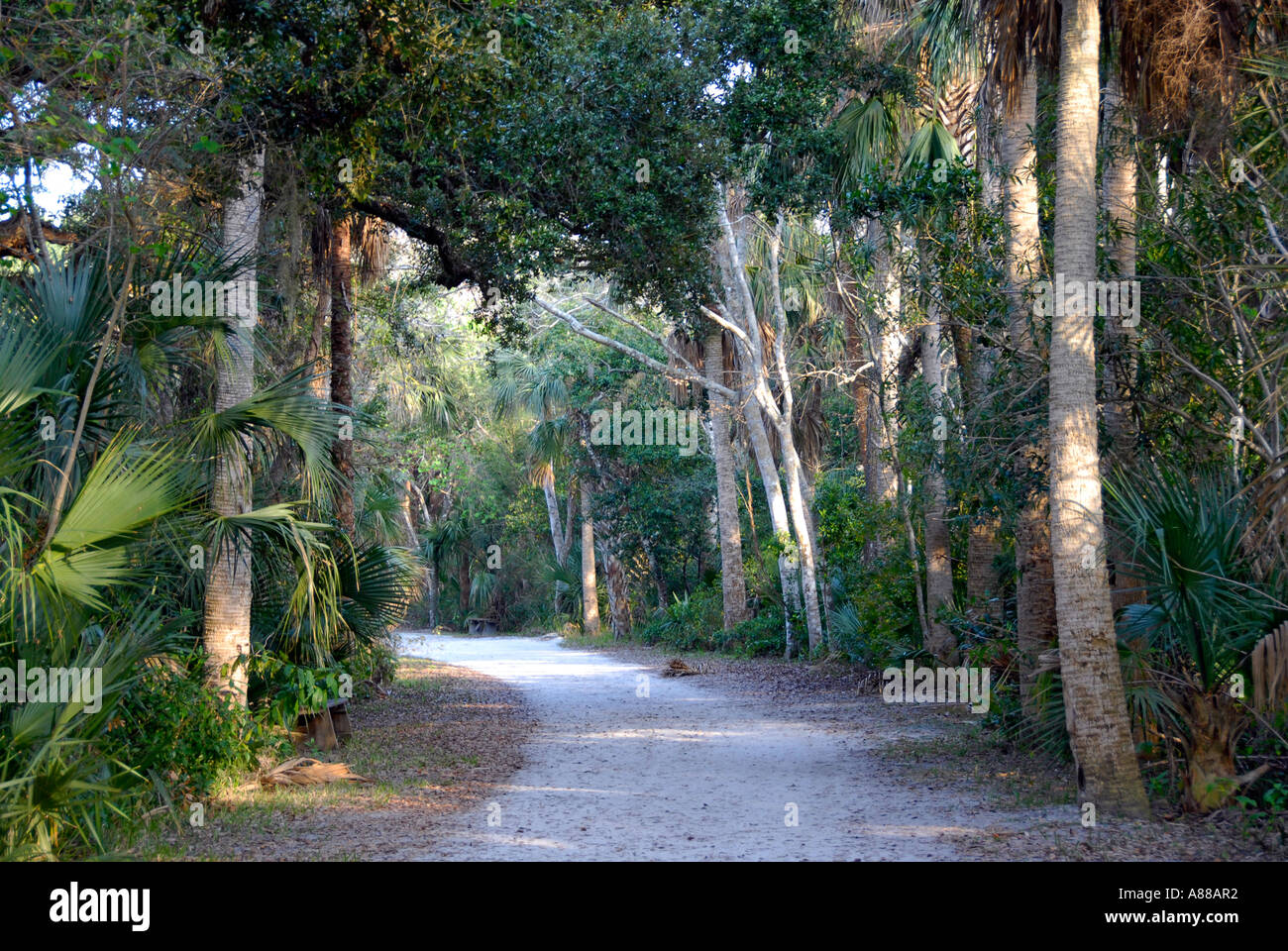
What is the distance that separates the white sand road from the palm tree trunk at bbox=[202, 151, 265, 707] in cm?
262

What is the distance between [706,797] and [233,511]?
4828 millimetres

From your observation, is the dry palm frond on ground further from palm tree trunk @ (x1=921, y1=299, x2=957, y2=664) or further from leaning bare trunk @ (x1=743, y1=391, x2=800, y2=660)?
leaning bare trunk @ (x1=743, y1=391, x2=800, y2=660)

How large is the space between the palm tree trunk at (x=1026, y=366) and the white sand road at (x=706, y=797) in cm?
202

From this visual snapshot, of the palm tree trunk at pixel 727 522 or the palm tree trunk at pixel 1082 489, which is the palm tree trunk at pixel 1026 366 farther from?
the palm tree trunk at pixel 727 522

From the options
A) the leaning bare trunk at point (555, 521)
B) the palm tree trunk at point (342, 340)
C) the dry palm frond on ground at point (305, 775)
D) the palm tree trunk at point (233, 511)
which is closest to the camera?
the palm tree trunk at point (233, 511)

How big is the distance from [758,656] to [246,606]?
577 inches

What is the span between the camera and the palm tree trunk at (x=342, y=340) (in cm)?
1424

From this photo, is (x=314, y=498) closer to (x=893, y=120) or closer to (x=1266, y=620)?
(x=1266, y=620)

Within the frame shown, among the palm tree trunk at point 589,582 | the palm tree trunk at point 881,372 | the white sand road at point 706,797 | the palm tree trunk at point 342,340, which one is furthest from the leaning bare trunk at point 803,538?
the palm tree trunk at point 589,582

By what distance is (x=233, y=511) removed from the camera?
9039 millimetres

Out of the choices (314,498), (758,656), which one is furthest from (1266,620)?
(758,656)

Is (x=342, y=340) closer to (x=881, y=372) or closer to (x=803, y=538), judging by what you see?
(x=881, y=372)

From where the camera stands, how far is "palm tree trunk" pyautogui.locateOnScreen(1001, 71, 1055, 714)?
979 cm

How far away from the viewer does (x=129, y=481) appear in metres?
6.39
